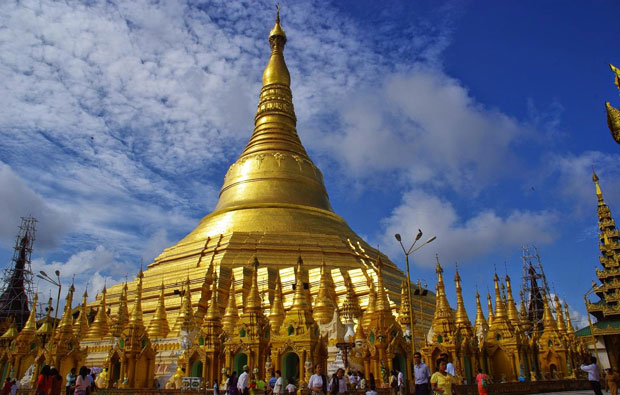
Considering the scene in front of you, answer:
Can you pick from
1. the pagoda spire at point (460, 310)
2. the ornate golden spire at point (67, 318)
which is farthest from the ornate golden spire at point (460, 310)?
the ornate golden spire at point (67, 318)

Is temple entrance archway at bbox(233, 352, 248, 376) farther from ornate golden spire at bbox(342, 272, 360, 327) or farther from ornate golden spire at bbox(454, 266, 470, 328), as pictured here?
ornate golden spire at bbox(454, 266, 470, 328)

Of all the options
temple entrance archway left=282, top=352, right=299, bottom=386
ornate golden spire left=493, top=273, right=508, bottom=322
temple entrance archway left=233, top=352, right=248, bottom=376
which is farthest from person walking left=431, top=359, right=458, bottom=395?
ornate golden spire left=493, top=273, right=508, bottom=322

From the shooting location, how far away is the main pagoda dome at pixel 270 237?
100ft

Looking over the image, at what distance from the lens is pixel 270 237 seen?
34.6 m

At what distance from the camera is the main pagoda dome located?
3055 cm

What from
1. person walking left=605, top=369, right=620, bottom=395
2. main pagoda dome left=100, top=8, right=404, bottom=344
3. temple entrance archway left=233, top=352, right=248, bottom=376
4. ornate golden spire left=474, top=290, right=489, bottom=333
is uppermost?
main pagoda dome left=100, top=8, right=404, bottom=344

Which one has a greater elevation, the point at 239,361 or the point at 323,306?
the point at 323,306

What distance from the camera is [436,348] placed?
2011cm

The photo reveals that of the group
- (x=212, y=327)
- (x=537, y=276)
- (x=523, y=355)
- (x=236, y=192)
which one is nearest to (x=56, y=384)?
(x=212, y=327)

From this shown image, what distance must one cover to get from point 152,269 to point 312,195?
545 inches

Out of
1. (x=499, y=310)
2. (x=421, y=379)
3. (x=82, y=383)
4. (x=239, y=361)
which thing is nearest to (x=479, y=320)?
(x=499, y=310)

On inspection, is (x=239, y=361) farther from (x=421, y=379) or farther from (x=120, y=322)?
(x=421, y=379)

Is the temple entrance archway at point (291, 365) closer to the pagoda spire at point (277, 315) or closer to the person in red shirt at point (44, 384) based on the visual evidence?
the pagoda spire at point (277, 315)

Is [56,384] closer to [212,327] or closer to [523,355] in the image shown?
[212,327]
